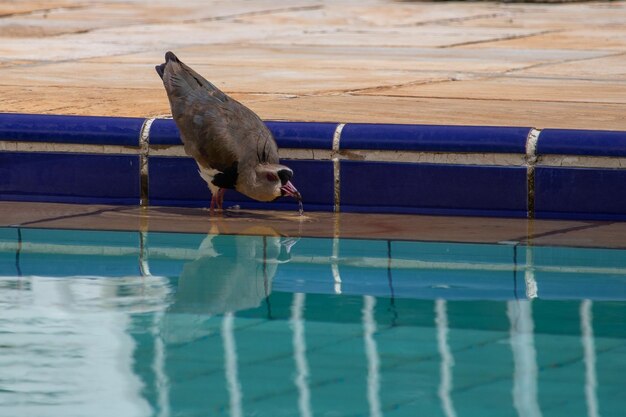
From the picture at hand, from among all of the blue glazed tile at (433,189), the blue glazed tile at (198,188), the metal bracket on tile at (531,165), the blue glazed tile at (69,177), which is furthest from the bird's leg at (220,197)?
the metal bracket on tile at (531,165)

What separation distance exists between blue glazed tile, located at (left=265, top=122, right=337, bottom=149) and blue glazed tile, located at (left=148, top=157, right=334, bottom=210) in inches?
3.8

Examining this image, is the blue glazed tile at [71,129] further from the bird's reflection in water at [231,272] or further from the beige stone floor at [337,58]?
the bird's reflection in water at [231,272]

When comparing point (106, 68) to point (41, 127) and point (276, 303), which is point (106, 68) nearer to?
point (41, 127)

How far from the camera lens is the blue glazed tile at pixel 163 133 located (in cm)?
716

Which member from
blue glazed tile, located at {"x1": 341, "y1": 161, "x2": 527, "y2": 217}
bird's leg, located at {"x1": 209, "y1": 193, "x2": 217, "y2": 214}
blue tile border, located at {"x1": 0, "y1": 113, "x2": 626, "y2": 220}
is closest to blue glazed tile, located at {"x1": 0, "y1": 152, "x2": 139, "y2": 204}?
blue tile border, located at {"x1": 0, "y1": 113, "x2": 626, "y2": 220}

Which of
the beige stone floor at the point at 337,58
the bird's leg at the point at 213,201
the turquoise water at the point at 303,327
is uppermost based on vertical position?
the beige stone floor at the point at 337,58

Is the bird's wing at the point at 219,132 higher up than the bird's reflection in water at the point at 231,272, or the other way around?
the bird's wing at the point at 219,132

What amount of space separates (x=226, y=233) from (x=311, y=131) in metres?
0.76

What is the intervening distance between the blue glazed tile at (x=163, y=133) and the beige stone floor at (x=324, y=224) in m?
0.32

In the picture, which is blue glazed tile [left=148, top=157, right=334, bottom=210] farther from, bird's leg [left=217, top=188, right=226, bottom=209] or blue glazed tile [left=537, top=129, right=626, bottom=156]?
blue glazed tile [left=537, top=129, right=626, bottom=156]

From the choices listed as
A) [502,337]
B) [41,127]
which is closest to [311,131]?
[41,127]

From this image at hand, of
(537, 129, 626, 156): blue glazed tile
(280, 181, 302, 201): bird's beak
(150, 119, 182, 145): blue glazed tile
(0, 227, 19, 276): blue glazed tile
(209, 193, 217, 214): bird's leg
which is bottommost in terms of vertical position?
(0, 227, 19, 276): blue glazed tile

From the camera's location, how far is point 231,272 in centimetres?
580

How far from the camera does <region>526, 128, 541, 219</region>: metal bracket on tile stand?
267 inches
